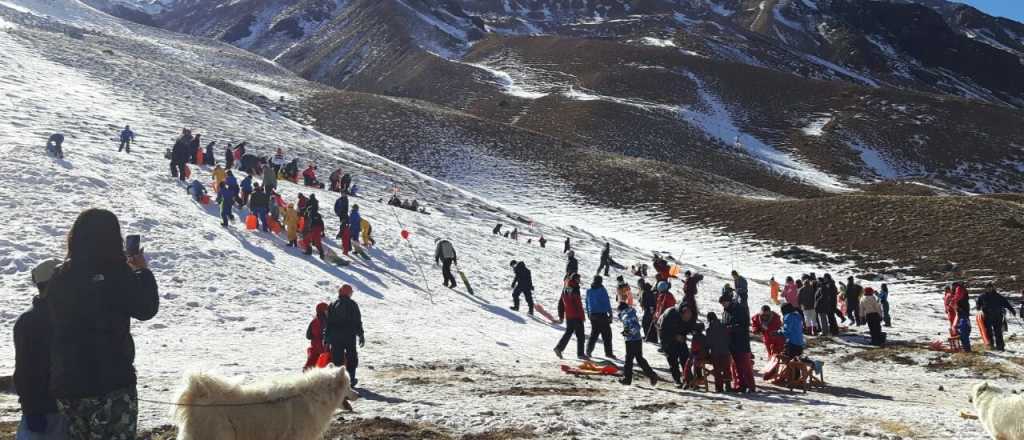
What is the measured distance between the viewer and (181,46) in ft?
345

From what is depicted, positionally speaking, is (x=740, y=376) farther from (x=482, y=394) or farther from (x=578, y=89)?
(x=578, y=89)

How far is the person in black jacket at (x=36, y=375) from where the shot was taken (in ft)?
15.5

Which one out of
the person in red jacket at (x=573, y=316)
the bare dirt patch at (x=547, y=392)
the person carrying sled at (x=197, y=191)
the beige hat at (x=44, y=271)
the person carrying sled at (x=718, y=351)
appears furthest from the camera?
the person carrying sled at (x=197, y=191)

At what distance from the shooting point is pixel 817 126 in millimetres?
89000

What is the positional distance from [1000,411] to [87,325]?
7.95 m

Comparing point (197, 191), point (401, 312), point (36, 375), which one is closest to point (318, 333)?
point (401, 312)

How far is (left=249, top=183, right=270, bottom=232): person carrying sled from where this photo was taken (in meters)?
23.0

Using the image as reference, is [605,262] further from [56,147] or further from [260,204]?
[56,147]

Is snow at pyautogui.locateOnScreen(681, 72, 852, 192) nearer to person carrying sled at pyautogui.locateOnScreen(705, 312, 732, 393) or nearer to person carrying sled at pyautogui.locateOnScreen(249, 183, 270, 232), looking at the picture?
person carrying sled at pyautogui.locateOnScreen(249, 183, 270, 232)

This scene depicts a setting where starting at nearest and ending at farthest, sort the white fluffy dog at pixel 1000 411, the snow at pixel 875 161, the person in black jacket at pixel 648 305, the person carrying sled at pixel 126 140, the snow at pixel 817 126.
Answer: the white fluffy dog at pixel 1000 411
the person in black jacket at pixel 648 305
the person carrying sled at pixel 126 140
the snow at pixel 875 161
the snow at pixel 817 126

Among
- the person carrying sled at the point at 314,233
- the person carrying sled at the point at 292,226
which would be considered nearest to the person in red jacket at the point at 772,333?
the person carrying sled at the point at 314,233

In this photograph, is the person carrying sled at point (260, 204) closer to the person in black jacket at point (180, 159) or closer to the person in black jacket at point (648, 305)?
the person in black jacket at point (180, 159)

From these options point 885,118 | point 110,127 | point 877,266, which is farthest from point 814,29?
point 110,127

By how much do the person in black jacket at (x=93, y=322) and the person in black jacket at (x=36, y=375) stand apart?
0.27 feet
